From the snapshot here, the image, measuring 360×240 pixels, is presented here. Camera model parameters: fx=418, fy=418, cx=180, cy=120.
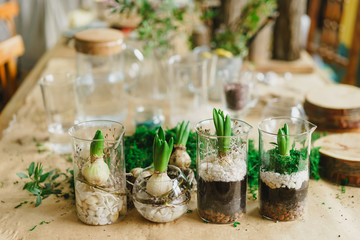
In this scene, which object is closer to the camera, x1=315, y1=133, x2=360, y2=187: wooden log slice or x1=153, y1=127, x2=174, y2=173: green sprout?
x1=153, y1=127, x2=174, y2=173: green sprout

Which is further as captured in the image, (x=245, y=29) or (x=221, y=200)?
(x=245, y=29)

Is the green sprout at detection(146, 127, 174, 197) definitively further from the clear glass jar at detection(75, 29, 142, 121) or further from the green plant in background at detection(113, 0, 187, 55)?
the green plant in background at detection(113, 0, 187, 55)

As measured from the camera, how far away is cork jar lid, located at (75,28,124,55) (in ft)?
4.28

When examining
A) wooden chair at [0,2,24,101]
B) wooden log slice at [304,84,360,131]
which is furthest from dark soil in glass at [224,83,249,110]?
wooden chair at [0,2,24,101]

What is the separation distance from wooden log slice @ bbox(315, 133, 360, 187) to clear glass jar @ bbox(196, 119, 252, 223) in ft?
0.95

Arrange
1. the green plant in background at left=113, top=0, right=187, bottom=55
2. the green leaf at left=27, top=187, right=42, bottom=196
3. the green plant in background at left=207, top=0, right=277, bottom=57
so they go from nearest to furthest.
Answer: the green leaf at left=27, top=187, right=42, bottom=196 → the green plant in background at left=113, top=0, right=187, bottom=55 → the green plant in background at left=207, top=0, right=277, bottom=57

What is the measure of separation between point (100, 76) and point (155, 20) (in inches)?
11.5

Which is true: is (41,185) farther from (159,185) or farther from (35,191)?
(159,185)

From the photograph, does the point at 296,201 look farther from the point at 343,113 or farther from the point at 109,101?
the point at 109,101

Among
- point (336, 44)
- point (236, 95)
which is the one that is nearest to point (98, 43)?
point (236, 95)

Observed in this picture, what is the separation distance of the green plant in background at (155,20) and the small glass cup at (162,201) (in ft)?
2.41

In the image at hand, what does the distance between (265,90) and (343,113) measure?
1.47ft

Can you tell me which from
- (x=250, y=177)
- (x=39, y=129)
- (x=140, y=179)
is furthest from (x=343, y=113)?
(x=39, y=129)

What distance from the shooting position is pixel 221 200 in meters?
0.84
